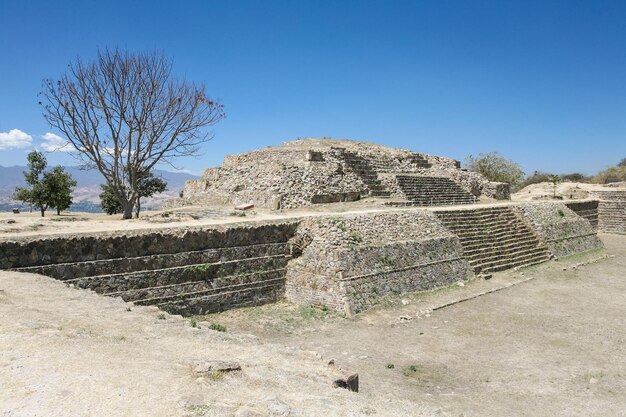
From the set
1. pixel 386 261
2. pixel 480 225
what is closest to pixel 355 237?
pixel 386 261

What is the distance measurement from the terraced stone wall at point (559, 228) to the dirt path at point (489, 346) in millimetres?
6566

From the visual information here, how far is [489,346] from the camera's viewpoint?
11.5m

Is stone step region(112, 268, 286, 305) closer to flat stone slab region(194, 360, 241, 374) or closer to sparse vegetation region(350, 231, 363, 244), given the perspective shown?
sparse vegetation region(350, 231, 363, 244)

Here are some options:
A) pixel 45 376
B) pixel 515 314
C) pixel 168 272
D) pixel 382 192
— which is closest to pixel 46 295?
pixel 168 272

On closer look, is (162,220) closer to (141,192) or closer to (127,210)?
(127,210)

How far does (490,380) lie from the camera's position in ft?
31.5

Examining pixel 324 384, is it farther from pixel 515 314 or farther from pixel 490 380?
pixel 515 314

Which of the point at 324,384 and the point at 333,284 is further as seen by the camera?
the point at 333,284

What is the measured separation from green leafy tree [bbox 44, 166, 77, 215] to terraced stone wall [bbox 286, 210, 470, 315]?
55.7 feet

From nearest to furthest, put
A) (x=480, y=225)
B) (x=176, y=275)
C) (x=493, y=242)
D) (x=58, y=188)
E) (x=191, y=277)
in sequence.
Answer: (x=176, y=275)
(x=191, y=277)
(x=493, y=242)
(x=480, y=225)
(x=58, y=188)

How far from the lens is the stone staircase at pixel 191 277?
1184cm

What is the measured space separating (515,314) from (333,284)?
17.4ft

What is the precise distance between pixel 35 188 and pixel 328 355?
21771 millimetres

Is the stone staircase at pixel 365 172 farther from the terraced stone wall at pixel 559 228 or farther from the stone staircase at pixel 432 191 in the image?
the terraced stone wall at pixel 559 228
